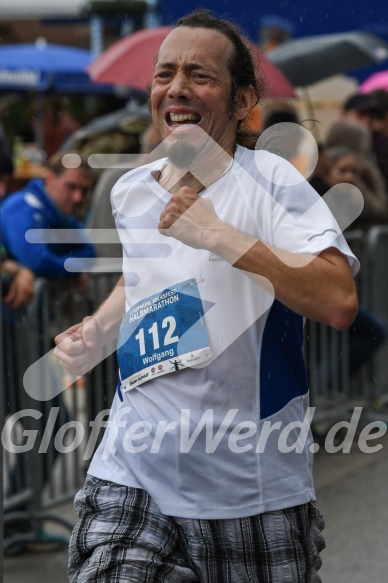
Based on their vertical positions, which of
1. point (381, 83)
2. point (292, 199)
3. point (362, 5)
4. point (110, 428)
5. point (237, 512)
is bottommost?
point (237, 512)

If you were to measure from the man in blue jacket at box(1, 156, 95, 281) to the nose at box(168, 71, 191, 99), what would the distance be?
9.28 ft

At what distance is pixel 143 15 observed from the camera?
12.8 metres

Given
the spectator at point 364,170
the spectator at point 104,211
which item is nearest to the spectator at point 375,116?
the spectator at point 364,170

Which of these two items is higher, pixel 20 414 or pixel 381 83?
pixel 381 83

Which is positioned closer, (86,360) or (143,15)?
(86,360)

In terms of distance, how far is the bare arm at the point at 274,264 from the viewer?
2.45 metres

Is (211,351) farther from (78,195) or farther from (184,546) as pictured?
(78,195)

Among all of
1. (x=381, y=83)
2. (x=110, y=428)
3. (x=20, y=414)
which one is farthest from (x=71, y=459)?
(x=381, y=83)

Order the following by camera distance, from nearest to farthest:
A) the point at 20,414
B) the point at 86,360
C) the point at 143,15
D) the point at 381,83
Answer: the point at 86,360, the point at 20,414, the point at 381,83, the point at 143,15

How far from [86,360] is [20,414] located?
259 centimetres

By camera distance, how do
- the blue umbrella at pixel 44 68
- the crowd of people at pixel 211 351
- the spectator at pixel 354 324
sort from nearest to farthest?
the crowd of people at pixel 211 351, the spectator at pixel 354 324, the blue umbrella at pixel 44 68

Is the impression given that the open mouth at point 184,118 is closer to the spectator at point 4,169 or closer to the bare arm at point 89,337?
the bare arm at point 89,337

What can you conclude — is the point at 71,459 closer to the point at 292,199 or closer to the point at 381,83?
the point at 292,199

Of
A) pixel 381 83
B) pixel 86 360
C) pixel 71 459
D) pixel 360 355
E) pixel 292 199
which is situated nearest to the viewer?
pixel 292 199
